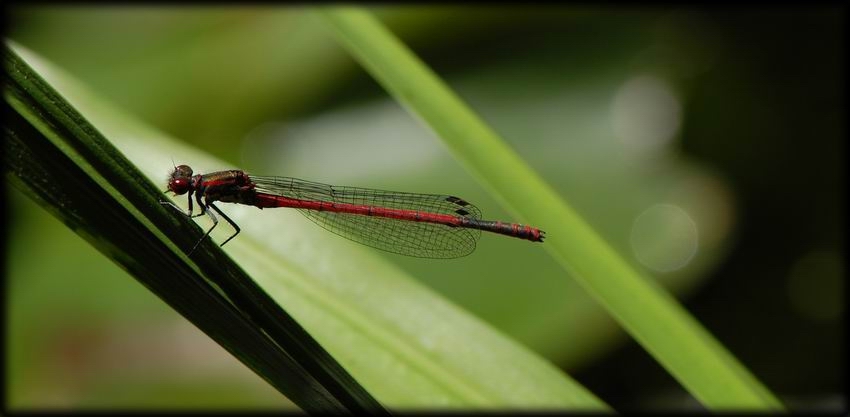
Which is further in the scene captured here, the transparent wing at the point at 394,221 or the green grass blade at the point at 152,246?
the transparent wing at the point at 394,221

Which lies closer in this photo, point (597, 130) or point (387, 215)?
point (387, 215)

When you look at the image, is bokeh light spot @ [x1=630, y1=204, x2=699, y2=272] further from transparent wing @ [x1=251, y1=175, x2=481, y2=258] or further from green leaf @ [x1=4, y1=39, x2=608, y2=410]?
green leaf @ [x1=4, y1=39, x2=608, y2=410]

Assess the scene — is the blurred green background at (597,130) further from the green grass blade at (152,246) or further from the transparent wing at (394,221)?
the green grass blade at (152,246)

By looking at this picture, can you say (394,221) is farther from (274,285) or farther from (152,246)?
(152,246)

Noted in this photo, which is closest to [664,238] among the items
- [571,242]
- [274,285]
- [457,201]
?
[457,201]

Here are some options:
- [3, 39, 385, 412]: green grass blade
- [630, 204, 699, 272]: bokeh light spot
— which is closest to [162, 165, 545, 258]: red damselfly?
[3, 39, 385, 412]: green grass blade

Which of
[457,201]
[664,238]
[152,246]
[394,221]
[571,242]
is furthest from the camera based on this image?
[664,238]

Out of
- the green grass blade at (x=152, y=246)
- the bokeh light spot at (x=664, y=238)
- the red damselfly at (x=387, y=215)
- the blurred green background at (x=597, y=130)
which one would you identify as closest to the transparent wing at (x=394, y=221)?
the red damselfly at (x=387, y=215)
